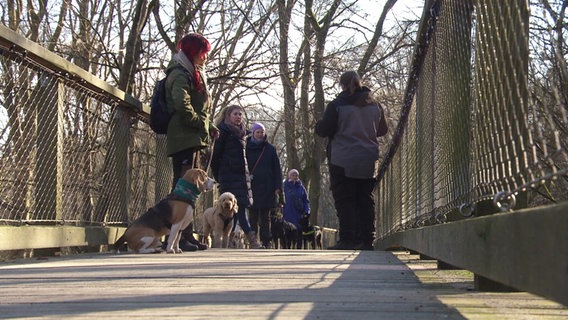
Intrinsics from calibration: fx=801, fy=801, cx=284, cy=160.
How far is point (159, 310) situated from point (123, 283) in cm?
107

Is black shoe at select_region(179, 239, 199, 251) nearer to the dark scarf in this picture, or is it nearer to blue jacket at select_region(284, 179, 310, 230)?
the dark scarf

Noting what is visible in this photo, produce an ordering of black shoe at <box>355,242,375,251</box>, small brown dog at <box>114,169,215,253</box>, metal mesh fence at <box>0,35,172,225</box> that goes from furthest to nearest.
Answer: black shoe at <box>355,242,375,251</box>, small brown dog at <box>114,169,215,253</box>, metal mesh fence at <box>0,35,172,225</box>

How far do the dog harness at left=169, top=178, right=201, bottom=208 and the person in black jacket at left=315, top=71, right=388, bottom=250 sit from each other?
5.49ft

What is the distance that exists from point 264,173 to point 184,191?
14.0ft

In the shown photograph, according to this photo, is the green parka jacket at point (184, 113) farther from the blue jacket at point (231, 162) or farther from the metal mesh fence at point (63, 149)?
the blue jacket at point (231, 162)

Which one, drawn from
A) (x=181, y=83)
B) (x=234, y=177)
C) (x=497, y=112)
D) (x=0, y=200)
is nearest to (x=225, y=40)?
(x=234, y=177)

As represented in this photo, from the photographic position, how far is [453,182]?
165 inches

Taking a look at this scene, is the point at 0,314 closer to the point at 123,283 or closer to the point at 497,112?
the point at 123,283

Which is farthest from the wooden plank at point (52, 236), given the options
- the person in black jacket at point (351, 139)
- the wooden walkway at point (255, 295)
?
the person in black jacket at point (351, 139)

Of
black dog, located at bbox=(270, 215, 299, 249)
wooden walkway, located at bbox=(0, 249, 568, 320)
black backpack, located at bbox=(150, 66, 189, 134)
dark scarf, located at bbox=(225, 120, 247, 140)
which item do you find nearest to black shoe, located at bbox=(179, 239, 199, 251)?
black backpack, located at bbox=(150, 66, 189, 134)

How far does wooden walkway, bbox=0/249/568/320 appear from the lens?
271 cm

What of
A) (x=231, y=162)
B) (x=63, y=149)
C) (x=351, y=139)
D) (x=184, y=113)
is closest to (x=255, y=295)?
(x=63, y=149)

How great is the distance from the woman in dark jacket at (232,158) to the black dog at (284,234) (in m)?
3.77

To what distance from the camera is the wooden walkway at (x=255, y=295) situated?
2705 millimetres
